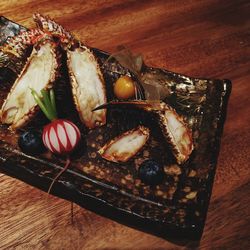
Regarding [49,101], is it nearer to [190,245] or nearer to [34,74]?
[34,74]

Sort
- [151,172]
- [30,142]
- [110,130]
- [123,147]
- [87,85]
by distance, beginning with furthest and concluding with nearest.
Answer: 1. [87,85]
2. [110,130]
3. [123,147]
4. [30,142]
5. [151,172]

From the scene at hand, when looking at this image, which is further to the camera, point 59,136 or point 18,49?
point 18,49

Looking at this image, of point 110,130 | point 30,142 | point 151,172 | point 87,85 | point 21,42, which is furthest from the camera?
point 21,42

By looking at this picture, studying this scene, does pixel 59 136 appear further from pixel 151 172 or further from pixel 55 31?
pixel 55 31

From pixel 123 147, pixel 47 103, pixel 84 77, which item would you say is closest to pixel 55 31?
pixel 84 77

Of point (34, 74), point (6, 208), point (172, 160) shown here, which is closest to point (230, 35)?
point (172, 160)

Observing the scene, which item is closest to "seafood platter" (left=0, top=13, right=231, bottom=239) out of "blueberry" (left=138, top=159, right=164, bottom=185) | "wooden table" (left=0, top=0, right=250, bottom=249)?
"blueberry" (left=138, top=159, right=164, bottom=185)

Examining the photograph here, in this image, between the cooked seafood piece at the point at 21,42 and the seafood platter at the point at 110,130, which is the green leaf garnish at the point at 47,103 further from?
the cooked seafood piece at the point at 21,42

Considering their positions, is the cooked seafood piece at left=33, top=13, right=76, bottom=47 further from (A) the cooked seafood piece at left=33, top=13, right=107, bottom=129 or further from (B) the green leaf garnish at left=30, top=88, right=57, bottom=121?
(B) the green leaf garnish at left=30, top=88, right=57, bottom=121
